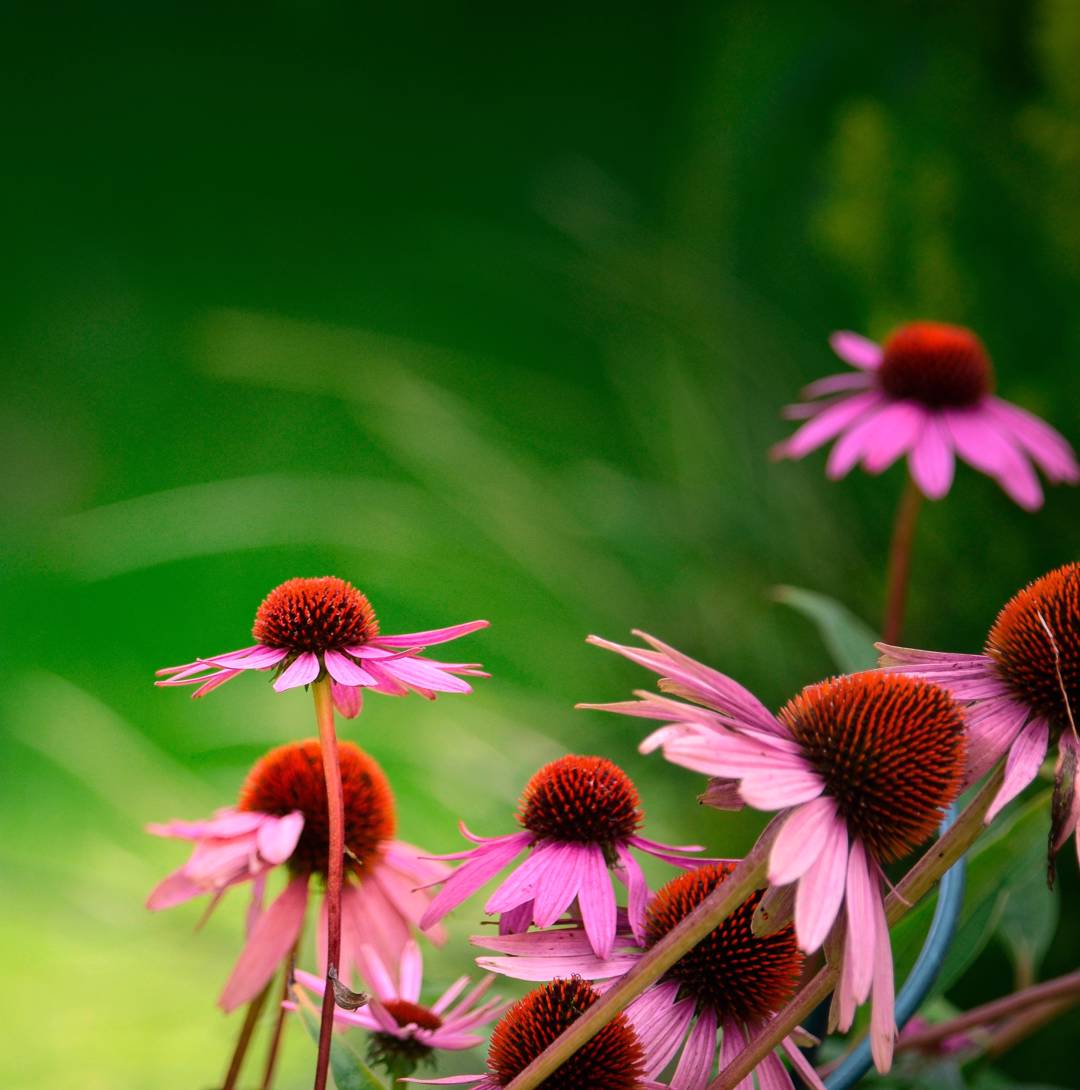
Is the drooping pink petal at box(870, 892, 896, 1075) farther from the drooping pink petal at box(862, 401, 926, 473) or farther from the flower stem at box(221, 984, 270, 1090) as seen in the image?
the drooping pink petal at box(862, 401, 926, 473)

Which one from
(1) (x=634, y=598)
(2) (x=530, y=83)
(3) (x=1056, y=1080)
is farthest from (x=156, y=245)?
(3) (x=1056, y=1080)

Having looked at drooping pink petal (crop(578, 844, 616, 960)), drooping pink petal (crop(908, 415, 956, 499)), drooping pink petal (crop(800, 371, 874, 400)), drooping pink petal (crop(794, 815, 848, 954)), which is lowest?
drooping pink petal (crop(794, 815, 848, 954))

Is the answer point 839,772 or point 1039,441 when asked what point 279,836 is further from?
point 1039,441

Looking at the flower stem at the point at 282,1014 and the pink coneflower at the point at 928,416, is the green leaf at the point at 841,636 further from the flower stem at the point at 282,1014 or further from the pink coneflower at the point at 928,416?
the flower stem at the point at 282,1014

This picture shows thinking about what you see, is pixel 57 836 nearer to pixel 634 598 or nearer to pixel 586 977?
pixel 634 598

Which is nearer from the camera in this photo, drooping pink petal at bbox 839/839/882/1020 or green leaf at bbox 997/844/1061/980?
drooping pink petal at bbox 839/839/882/1020

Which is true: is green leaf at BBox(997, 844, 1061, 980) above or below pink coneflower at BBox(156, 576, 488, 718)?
below

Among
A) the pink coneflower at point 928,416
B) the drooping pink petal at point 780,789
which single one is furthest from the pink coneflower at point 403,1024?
the pink coneflower at point 928,416

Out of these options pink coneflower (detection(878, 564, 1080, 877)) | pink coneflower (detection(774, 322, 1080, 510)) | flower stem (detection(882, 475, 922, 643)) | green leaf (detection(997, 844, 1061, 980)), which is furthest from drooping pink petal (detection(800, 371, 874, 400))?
pink coneflower (detection(878, 564, 1080, 877))
